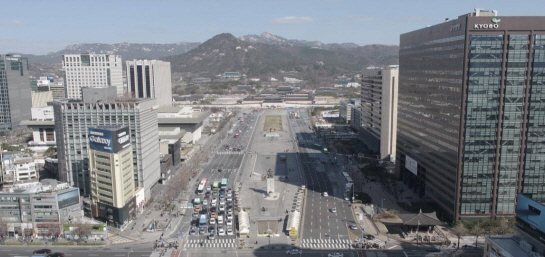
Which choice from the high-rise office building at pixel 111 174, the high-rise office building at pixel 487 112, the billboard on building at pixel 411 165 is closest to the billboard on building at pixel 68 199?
the high-rise office building at pixel 111 174

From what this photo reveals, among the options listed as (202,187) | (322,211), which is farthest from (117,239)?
(322,211)

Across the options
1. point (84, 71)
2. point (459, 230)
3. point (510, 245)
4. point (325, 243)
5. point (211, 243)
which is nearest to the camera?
point (510, 245)

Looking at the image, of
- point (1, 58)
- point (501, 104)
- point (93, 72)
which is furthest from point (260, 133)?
point (501, 104)

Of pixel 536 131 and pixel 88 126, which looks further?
pixel 88 126

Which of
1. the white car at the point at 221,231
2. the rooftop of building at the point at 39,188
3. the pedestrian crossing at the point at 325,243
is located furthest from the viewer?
the rooftop of building at the point at 39,188

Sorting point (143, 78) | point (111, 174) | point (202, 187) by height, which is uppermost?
point (143, 78)

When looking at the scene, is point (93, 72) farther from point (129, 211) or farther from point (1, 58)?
point (129, 211)

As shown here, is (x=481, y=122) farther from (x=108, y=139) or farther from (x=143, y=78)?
(x=143, y=78)

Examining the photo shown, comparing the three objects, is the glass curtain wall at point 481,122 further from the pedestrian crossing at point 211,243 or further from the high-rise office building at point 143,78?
the high-rise office building at point 143,78
